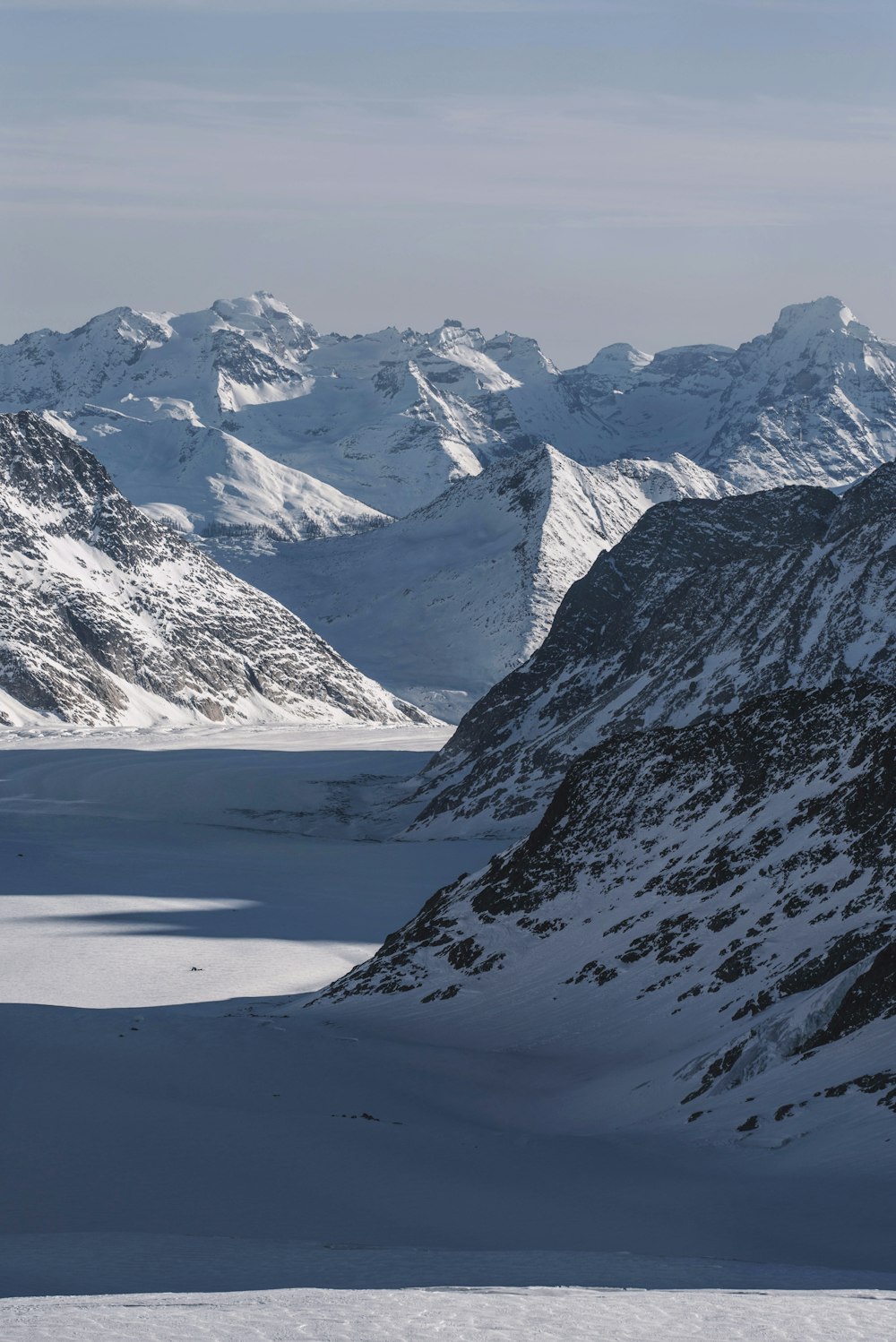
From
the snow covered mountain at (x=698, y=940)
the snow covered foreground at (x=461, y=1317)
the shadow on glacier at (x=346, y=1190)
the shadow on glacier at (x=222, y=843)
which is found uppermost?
the shadow on glacier at (x=222, y=843)

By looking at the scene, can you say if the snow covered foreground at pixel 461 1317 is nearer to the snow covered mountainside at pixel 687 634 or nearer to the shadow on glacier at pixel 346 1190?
the shadow on glacier at pixel 346 1190

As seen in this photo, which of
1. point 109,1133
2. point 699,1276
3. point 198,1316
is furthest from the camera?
point 109,1133

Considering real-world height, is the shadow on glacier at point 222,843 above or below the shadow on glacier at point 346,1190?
above

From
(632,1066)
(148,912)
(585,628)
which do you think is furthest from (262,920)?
(585,628)

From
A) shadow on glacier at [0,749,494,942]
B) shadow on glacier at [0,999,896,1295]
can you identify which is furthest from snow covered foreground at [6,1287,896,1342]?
shadow on glacier at [0,749,494,942]

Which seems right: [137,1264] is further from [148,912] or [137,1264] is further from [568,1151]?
[148,912]

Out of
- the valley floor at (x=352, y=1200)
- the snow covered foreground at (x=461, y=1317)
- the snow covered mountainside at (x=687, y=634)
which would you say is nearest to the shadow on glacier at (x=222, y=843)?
the snow covered mountainside at (x=687, y=634)
